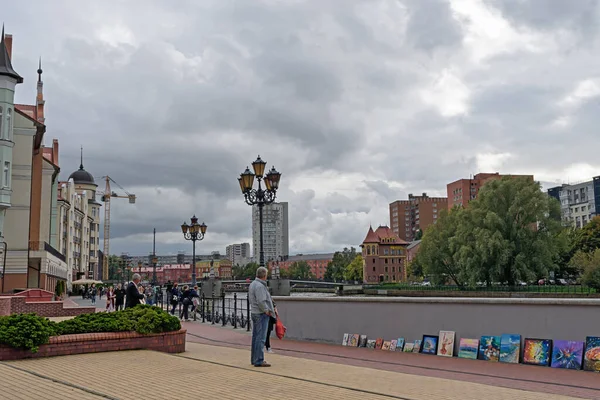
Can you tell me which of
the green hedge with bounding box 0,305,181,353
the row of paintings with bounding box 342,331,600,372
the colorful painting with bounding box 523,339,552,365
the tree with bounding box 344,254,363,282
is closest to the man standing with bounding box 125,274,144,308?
the green hedge with bounding box 0,305,181,353

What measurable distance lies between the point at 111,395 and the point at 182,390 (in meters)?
0.96

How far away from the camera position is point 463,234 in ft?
210

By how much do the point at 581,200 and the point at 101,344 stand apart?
507 feet

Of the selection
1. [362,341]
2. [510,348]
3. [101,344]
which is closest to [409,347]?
[362,341]

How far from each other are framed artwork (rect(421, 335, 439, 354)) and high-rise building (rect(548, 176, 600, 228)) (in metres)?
139

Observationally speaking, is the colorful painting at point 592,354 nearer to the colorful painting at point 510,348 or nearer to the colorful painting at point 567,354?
the colorful painting at point 567,354

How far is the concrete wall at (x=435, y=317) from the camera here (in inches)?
434

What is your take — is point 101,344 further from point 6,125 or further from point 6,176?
point 6,125

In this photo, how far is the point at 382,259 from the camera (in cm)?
16825

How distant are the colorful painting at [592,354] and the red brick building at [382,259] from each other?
6190 inches

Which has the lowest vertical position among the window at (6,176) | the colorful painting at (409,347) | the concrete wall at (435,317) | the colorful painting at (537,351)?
the colorful painting at (409,347)

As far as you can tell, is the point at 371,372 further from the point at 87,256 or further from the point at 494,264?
the point at 87,256

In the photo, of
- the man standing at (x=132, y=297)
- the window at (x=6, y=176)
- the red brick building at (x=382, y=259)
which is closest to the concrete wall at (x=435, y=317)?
the man standing at (x=132, y=297)

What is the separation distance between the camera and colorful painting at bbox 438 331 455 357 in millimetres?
12641
